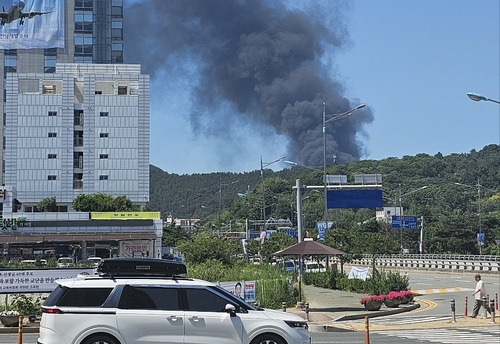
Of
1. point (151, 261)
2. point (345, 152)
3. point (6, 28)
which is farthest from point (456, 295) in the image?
point (345, 152)

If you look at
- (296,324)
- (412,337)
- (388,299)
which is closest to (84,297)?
(296,324)

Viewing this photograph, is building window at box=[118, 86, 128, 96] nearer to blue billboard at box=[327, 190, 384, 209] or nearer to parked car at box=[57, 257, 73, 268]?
parked car at box=[57, 257, 73, 268]

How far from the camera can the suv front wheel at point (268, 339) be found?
14570mm

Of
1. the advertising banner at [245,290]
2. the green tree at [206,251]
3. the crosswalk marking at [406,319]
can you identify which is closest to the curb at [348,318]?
the crosswalk marking at [406,319]

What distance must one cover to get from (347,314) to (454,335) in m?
7.31

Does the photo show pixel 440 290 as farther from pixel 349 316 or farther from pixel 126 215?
pixel 126 215

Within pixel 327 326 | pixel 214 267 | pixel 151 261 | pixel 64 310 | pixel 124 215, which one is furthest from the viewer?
pixel 124 215

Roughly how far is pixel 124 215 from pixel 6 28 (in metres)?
39.7

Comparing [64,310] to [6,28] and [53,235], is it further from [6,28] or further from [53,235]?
[6,28]

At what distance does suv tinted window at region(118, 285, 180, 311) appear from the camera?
1428 cm

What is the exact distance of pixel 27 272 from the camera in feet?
88.3

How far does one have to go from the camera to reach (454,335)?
23906 millimetres

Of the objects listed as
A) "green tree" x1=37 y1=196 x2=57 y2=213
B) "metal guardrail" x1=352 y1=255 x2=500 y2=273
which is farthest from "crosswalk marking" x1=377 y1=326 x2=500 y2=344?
"green tree" x1=37 y1=196 x2=57 y2=213

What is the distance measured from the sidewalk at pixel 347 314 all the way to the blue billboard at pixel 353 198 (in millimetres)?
12521
